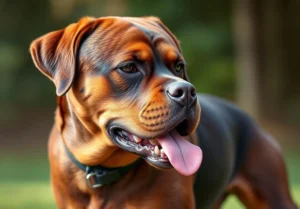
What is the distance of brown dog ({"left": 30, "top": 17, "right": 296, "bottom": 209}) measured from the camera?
14.5 ft

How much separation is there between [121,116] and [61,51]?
0.58 m

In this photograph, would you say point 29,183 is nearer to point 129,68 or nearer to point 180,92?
point 129,68

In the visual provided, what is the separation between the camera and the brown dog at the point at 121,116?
4.43 meters

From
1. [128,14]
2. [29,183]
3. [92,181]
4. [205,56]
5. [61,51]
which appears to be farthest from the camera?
[205,56]

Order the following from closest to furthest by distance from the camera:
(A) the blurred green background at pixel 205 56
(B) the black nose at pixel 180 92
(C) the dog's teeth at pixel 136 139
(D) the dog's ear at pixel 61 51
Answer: (B) the black nose at pixel 180 92 < (C) the dog's teeth at pixel 136 139 < (D) the dog's ear at pixel 61 51 < (A) the blurred green background at pixel 205 56

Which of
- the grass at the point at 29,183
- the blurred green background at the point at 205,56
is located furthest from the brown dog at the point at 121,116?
the blurred green background at the point at 205,56

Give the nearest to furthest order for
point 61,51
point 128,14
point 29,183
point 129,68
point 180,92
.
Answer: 1. point 180,92
2. point 129,68
3. point 61,51
4. point 29,183
5. point 128,14

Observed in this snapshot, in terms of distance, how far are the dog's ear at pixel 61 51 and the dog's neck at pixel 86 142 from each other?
0.26 metres

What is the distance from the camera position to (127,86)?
4.54 meters

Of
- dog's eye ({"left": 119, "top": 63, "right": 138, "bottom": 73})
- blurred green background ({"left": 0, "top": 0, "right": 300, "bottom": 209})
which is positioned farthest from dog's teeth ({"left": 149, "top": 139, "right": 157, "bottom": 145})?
blurred green background ({"left": 0, "top": 0, "right": 300, "bottom": 209})

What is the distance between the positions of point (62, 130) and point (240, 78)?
44.2 ft

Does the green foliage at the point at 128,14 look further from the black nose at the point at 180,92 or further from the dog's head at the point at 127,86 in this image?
the black nose at the point at 180,92

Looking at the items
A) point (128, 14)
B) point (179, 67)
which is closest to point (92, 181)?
point (179, 67)

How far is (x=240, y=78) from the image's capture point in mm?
18156
